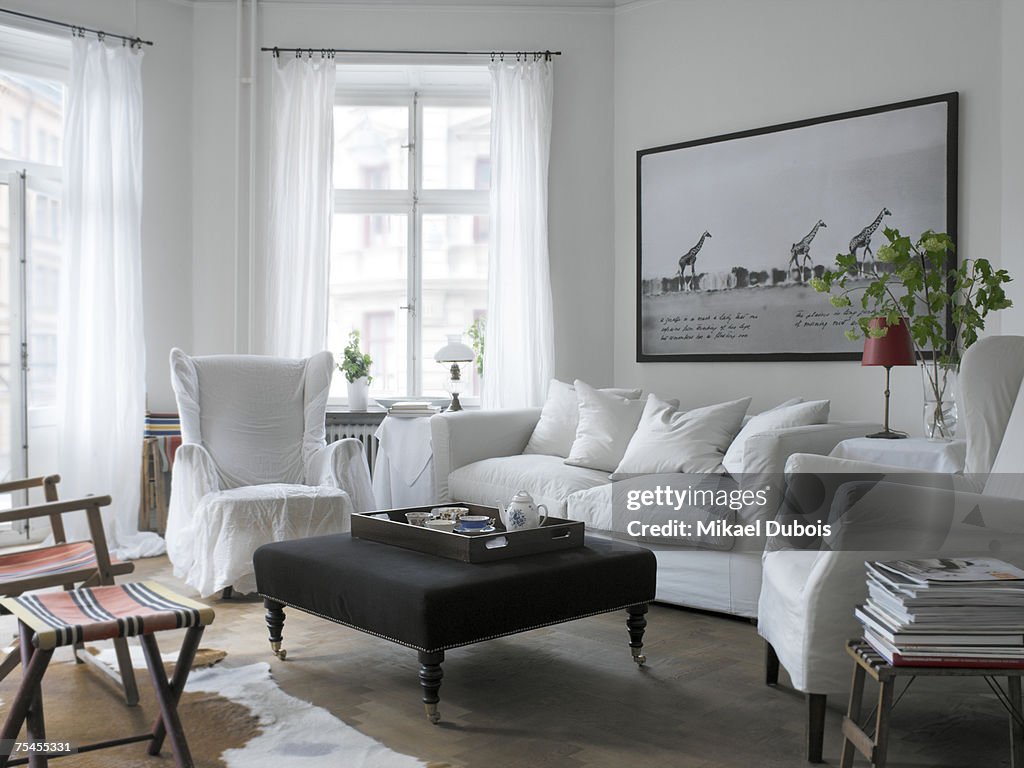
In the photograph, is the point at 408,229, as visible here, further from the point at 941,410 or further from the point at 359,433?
the point at 941,410

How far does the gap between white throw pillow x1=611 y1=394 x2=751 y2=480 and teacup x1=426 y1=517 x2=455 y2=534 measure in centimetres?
113

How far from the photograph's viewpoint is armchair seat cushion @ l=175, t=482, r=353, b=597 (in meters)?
A: 4.03

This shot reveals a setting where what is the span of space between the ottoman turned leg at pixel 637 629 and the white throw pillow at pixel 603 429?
1351 millimetres

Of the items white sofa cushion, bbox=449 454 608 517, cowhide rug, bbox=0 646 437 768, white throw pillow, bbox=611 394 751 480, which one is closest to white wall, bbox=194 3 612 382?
white sofa cushion, bbox=449 454 608 517

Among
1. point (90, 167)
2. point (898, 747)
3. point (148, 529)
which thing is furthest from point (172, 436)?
point (898, 747)

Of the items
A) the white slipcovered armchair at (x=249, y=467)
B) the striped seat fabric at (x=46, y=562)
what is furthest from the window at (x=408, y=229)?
the striped seat fabric at (x=46, y=562)

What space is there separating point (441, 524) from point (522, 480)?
1.19 metres

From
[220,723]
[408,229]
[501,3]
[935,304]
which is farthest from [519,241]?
[220,723]

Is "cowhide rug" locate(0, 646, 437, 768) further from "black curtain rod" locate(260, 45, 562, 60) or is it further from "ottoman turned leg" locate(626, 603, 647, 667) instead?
"black curtain rod" locate(260, 45, 562, 60)

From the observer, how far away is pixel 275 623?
130 inches

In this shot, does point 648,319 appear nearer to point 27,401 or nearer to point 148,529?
point 148,529

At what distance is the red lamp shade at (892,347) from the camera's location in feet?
12.4

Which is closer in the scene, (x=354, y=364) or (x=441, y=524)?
(x=441, y=524)

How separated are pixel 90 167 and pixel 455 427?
2.50m
